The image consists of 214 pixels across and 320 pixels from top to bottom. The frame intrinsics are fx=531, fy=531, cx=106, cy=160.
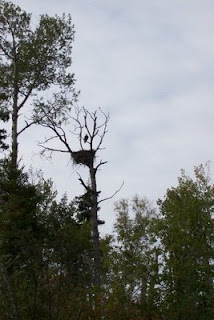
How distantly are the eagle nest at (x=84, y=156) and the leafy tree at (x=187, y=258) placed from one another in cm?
325

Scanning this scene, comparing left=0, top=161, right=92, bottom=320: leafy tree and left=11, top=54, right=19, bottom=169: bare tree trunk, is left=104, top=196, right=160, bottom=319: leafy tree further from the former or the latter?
left=11, top=54, right=19, bottom=169: bare tree trunk

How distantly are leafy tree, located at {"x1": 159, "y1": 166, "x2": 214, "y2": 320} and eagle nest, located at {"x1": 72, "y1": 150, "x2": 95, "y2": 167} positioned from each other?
3.25 m

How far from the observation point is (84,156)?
65.4 ft

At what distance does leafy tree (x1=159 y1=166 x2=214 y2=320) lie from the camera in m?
14.8

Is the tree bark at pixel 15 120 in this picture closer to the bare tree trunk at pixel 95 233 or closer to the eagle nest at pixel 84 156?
the eagle nest at pixel 84 156

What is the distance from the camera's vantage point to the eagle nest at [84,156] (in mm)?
19875

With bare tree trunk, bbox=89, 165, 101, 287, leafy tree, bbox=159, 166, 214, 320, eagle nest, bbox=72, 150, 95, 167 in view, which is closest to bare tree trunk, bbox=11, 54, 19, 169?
eagle nest, bbox=72, 150, 95, 167

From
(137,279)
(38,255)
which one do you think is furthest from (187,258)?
(38,255)

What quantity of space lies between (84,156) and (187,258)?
5.93 meters

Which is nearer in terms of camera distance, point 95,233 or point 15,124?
point 95,233

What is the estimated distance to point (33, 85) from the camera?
24.9m

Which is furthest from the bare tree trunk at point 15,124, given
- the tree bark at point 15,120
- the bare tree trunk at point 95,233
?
the bare tree trunk at point 95,233

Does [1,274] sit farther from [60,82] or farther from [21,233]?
[60,82]

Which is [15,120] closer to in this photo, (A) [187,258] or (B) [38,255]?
(A) [187,258]
